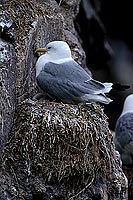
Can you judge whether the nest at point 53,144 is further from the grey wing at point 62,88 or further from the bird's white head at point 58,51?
the bird's white head at point 58,51

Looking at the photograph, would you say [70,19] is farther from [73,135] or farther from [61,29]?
[73,135]

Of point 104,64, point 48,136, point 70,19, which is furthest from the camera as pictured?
point 104,64

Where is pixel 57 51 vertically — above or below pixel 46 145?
above

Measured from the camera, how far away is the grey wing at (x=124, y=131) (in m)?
5.17

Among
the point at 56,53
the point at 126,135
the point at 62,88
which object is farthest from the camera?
the point at 126,135

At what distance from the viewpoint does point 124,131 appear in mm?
5207

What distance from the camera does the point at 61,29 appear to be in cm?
548

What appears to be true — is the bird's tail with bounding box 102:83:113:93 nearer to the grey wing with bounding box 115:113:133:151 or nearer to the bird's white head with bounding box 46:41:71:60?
the bird's white head with bounding box 46:41:71:60

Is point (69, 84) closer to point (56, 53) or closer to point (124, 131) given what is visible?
point (56, 53)

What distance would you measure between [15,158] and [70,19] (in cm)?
277

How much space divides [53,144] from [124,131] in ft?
5.40

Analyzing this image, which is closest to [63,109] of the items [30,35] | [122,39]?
[30,35]

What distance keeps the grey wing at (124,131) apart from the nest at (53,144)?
1.39 meters

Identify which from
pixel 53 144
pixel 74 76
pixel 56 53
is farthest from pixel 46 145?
pixel 56 53
